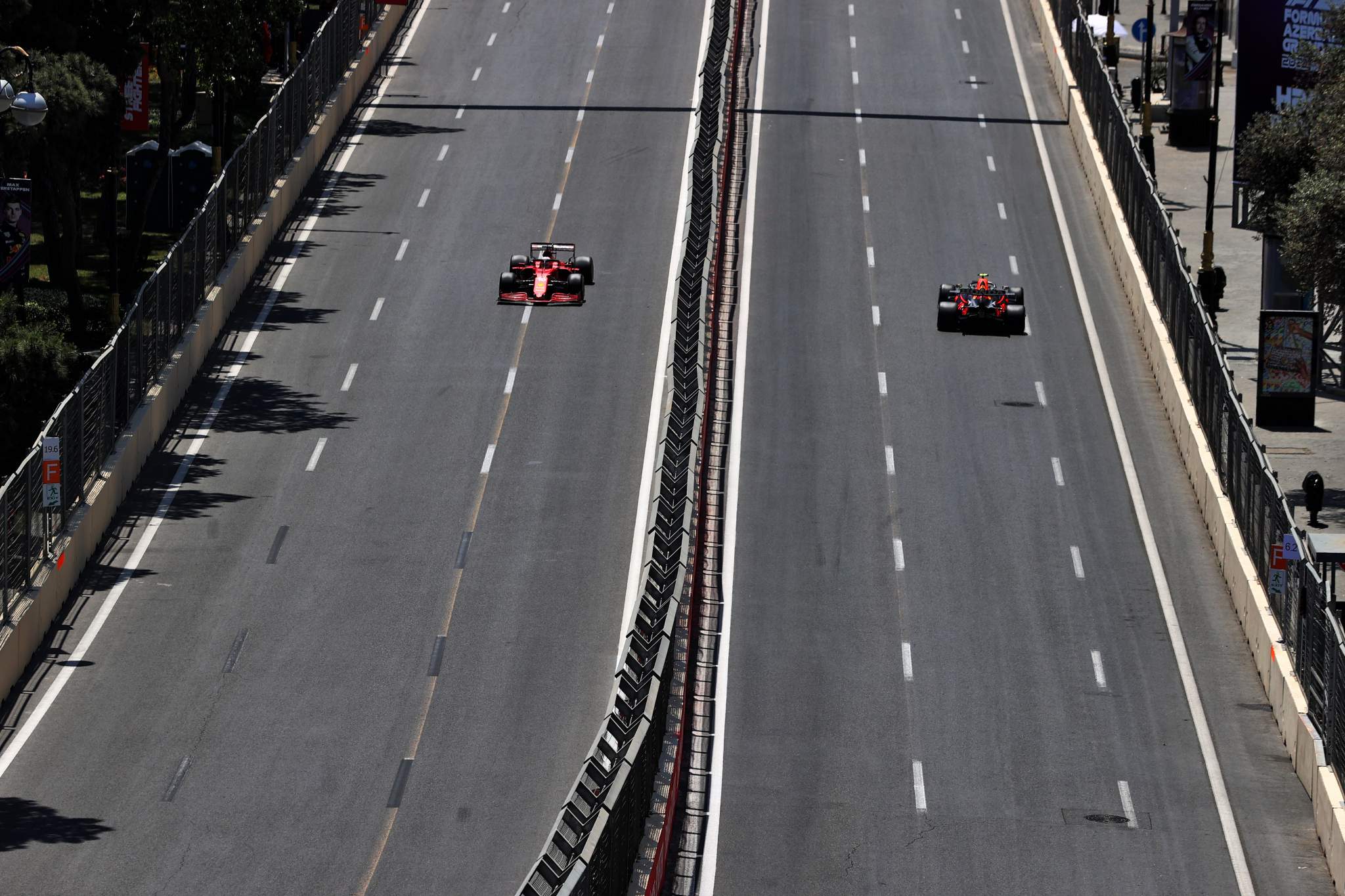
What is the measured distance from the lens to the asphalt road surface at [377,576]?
27094mm

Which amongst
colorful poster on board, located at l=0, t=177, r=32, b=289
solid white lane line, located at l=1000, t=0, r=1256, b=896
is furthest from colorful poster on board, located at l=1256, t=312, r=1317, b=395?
colorful poster on board, located at l=0, t=177, r=32, b=289

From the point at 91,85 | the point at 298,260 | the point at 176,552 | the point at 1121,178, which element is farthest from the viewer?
the point at 1121,178

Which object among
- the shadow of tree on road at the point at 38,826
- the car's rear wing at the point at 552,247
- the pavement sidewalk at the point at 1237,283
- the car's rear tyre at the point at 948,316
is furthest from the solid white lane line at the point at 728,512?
the pavement sidewalk at the point at 1237,283

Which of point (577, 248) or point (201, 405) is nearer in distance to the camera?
point (201, 405)

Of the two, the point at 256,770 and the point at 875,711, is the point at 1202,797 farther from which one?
the point at 256,770

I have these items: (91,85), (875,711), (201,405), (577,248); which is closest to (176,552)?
(201,405)

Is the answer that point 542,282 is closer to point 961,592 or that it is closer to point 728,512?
point 728,512

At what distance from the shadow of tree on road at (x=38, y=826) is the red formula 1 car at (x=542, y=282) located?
76.4 feet

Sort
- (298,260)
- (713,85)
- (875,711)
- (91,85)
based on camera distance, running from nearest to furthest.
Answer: (875,711), (91,85), (298,260), (713,85)

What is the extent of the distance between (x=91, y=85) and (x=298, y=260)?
714 centimetres

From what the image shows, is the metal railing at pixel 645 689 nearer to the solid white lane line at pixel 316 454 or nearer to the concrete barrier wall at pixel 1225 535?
the solid white lane line at pixel 316 454

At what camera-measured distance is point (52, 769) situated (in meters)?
28.6

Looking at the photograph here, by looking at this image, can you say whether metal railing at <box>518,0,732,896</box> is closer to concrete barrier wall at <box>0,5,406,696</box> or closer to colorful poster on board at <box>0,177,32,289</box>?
concrete barrier wall at <box>0,5,406,696</box>

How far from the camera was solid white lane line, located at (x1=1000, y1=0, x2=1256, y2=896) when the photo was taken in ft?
92.4
